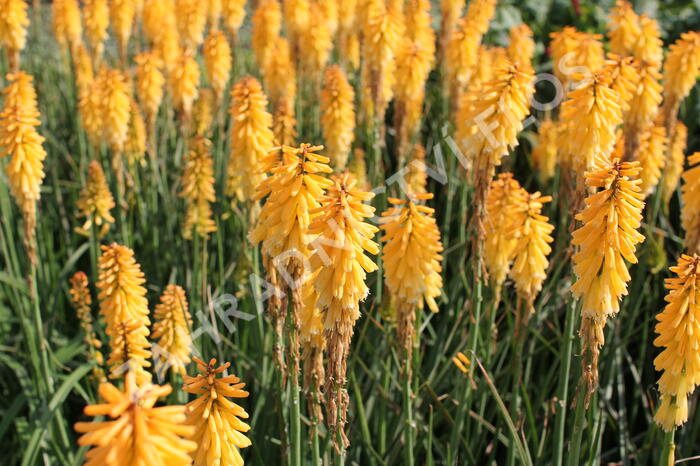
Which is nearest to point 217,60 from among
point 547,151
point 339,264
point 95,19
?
point 95,19

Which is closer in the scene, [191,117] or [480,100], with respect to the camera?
[480,100]

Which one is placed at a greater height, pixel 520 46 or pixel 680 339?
pixel 520 46

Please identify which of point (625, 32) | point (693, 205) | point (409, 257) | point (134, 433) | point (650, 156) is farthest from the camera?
point (625, 32)

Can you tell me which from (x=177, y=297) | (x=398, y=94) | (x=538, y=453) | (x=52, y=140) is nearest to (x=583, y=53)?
(x=398, y=94)

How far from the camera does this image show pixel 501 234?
14.0ft

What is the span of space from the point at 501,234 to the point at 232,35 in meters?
4.49

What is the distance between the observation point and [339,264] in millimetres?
2879

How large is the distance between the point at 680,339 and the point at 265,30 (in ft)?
17.6

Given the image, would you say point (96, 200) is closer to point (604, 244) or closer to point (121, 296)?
point (121, 296)

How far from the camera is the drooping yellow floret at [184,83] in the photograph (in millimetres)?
6312

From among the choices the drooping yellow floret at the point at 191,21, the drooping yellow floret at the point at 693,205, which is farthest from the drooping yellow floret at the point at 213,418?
the drooping yellow floret at the point at 191,21

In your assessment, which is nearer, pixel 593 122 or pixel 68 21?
pixel 593 122

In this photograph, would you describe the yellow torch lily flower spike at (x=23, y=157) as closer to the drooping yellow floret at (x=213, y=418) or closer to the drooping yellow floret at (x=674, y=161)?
the drooping yellow floret at (x=213, y=418)

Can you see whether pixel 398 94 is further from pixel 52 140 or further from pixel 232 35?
pixel 52 140
